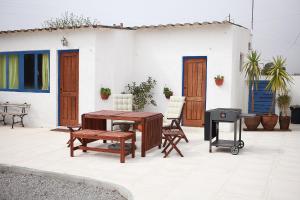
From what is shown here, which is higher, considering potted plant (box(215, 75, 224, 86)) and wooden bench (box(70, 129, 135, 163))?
potted plant (box(215, 75, 224, 86))

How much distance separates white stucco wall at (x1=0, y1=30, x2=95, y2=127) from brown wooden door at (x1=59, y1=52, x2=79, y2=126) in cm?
18

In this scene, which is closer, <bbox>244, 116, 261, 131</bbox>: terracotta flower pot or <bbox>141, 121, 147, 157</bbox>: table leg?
<bbox>141, 121, 147, 157</bbox>: table leg

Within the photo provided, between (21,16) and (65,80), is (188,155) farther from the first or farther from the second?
(21,16)

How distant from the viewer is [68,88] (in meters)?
11.3

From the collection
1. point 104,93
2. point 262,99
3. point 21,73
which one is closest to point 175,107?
point 104,93

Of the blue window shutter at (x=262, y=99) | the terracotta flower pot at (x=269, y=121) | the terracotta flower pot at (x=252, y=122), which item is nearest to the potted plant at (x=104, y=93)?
the terracotta flower pot at (x=252, y=122)

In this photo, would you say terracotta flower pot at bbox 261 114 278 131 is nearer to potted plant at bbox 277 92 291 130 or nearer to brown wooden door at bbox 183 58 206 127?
potted plant at bbox 277 92 291 130

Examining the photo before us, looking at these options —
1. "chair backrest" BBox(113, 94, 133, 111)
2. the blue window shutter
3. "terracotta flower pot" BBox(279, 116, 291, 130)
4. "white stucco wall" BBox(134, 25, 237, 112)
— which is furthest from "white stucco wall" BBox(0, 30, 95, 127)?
the blue window shutter

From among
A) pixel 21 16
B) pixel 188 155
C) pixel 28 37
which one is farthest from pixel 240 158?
pixel 21 16

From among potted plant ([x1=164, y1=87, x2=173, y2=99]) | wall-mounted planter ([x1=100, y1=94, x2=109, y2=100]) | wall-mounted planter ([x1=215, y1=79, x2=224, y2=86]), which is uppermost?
wall-mounted planter ([x1=215, y1=79, x2=224, y2=86])

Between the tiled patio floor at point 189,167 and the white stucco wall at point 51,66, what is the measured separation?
6.35 feet

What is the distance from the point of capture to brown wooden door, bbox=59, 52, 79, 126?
1120cm

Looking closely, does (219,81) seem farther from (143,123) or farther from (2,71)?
(2,71)

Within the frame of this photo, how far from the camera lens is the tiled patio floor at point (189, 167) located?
529 cm
